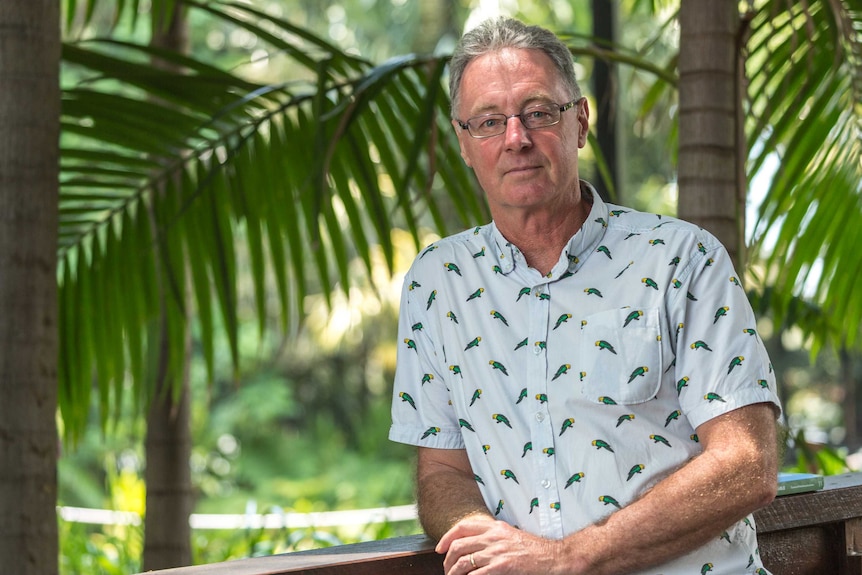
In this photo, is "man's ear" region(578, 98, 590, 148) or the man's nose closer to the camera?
the man's nose

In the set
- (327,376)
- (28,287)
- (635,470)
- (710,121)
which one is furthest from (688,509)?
(327,376)

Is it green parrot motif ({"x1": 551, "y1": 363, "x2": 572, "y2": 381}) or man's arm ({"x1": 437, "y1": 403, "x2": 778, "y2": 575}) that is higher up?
green parrot motif ({"x1": 551, "y1": 363, "x2": 572, "y2": 381})

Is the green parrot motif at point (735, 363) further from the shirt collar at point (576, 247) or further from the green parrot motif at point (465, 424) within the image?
the green parrot motif at point (465, 424)

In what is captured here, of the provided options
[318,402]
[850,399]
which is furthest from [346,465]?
[850,399]

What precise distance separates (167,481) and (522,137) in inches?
70.8

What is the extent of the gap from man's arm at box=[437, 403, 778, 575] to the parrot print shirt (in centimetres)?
4

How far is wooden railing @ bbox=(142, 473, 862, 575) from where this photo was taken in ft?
4.65

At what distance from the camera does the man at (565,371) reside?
4.60 ft

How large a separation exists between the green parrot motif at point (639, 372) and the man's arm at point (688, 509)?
108 mm

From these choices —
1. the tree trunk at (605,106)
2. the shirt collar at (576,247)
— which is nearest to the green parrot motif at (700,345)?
the shirt collar at (576,247)

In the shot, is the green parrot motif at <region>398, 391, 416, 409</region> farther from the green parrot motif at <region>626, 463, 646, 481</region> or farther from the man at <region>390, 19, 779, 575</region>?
the green parrot motif at <region>626, 463, 646, 481</region>

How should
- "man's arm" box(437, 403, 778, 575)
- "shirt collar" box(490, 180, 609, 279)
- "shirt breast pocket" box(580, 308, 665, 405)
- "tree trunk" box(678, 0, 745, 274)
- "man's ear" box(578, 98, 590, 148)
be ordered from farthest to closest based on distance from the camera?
"tree trunk" box(678, 0, 745, 274), "man's ear" box(578, 98, 590, 148), "shirt collar" box(490, 180, 609, 279), "shirt breast pocket" box(580, 308, 665, 405), "man's arm" box(437, 403, 778, 575)

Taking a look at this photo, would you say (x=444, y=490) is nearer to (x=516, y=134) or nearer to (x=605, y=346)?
(x=605, y=346)

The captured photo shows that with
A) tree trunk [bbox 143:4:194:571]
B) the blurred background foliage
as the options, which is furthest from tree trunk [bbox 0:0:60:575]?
the blurred background foliage
